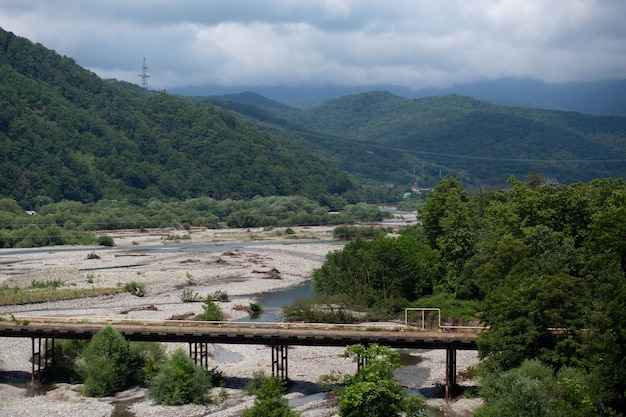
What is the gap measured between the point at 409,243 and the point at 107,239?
8238cm

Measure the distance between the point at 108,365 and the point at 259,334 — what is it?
8185 millimetres

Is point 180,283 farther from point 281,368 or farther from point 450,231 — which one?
point 281,368

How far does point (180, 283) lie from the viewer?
91.8m

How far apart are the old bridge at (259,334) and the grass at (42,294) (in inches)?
1108

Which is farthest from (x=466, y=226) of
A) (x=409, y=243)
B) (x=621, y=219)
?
(x=621, y=219)

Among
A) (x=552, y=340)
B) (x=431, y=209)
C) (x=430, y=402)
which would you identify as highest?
(x=431, y=209)

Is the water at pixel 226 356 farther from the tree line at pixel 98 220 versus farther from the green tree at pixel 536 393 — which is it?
the tree line at pixel 98 220

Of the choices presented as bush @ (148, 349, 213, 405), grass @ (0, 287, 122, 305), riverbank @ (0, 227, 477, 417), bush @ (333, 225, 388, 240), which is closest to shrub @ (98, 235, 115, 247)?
riverbank @ (0, 227, 477, 417)

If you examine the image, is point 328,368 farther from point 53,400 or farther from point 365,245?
point 365,245

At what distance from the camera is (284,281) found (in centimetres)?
9462

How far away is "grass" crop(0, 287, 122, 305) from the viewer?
2899 inches

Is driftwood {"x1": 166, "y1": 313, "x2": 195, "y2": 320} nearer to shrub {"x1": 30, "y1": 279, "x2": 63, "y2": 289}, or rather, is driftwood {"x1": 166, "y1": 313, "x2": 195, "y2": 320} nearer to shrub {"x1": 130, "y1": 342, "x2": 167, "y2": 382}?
shrub {"x1": 130, "y1": 342, "x2": 167, "y2": 382}

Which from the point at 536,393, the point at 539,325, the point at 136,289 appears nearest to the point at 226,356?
the point at 539,325

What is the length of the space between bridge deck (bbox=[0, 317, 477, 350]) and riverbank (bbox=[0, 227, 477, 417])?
2.86 metres
